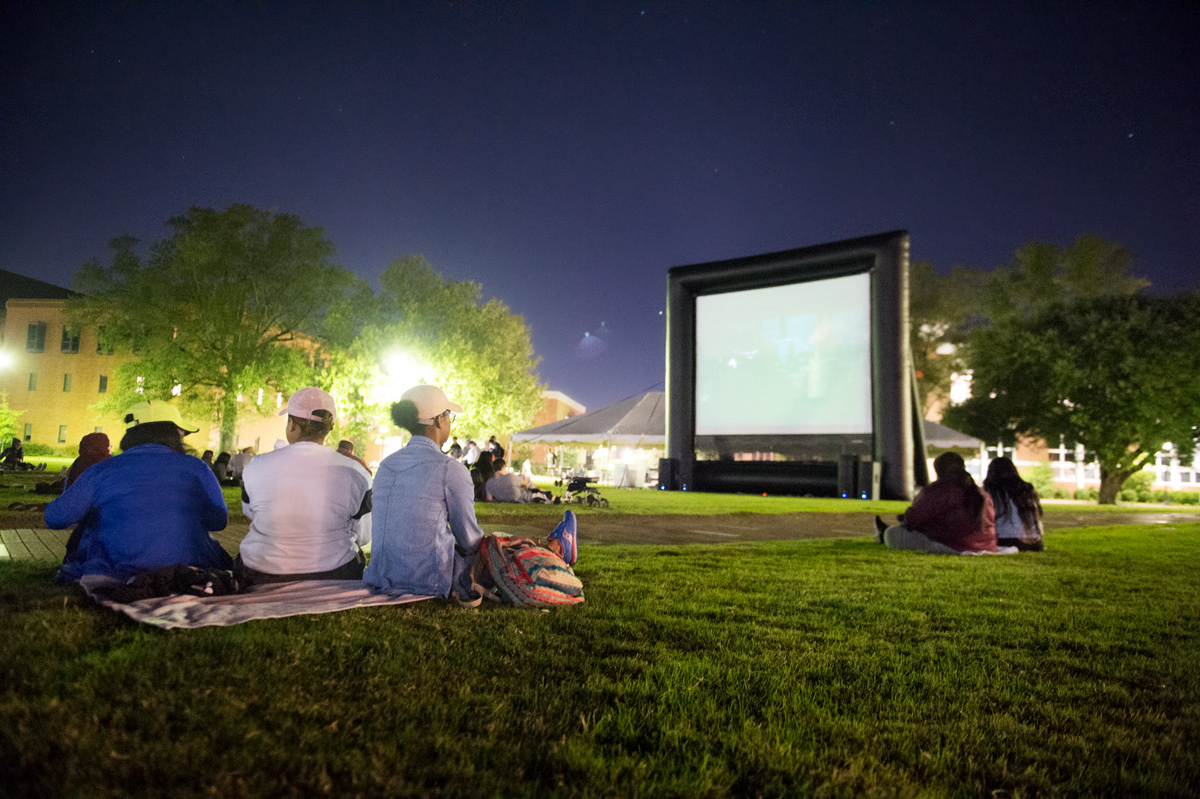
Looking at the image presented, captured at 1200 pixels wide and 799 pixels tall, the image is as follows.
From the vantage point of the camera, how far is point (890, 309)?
19.4 m

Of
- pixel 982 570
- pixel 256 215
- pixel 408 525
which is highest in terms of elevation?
pixel 256 215

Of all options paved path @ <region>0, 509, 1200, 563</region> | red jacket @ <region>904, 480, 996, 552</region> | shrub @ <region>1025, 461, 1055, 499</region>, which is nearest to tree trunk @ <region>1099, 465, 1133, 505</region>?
shrub @ <region>1025, 461, 1055, 499</region>

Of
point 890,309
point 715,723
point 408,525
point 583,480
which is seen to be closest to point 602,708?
point 715,723

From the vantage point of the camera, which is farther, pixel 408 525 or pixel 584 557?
pixel 584 557

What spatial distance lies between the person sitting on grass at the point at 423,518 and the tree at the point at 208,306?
28.2m

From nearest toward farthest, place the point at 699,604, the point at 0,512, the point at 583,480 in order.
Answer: the point at 699,604
the point at 0,512
the point at 583,480

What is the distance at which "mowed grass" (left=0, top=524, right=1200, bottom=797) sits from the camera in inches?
66.7

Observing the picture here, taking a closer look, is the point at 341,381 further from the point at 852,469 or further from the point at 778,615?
the point at 778,615

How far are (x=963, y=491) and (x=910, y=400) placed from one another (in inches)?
537

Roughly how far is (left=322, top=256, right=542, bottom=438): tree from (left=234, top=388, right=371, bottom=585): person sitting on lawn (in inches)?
811

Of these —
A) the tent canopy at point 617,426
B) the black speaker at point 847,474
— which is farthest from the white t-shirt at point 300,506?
the tent canopy at point 617,426

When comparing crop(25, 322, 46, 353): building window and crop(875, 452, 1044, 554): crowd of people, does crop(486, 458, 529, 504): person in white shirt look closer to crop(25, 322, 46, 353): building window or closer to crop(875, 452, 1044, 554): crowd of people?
crop(875, 452, 1044, 554): crowd of people

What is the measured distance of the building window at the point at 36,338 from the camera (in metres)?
41.7

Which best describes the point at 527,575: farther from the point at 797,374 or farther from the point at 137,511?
the point at 797,374
